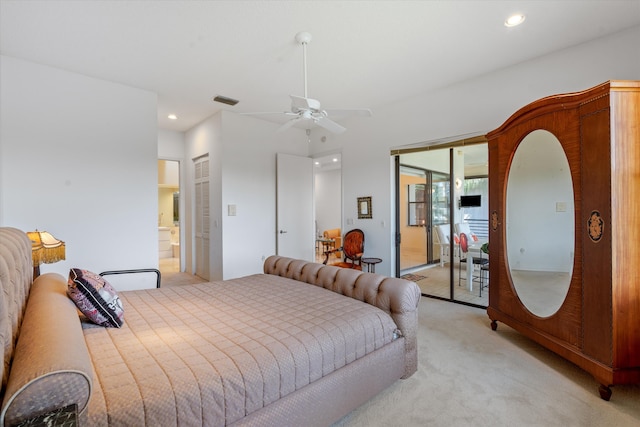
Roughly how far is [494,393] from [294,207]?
13.2 ft

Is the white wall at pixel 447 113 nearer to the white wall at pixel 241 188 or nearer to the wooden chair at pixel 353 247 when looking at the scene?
the wooden chair at pixel 353 247

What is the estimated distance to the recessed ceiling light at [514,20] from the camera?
2.49 meters

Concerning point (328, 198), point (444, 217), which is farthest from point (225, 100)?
point (328, 198)

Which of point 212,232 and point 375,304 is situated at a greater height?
point 212,232

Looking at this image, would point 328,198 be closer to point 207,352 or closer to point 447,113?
point 447,113

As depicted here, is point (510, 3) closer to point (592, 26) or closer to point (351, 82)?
point (592, 26)

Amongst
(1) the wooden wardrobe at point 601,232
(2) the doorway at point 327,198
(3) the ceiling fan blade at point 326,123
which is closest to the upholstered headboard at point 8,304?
(3) the ceiling fan blade at point 326,123

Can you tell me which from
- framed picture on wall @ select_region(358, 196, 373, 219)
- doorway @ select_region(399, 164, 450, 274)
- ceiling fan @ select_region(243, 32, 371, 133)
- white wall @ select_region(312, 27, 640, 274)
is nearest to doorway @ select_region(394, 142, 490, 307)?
doorway @ select_region(399, 164, 450, 274)

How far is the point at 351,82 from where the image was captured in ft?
12.4

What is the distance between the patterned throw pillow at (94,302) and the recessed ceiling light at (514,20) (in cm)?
372

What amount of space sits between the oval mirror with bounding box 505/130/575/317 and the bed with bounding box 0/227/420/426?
1277 mm

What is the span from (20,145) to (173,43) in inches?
80.0

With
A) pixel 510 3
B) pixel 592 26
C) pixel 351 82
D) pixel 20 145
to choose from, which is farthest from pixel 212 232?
pixel 592 26

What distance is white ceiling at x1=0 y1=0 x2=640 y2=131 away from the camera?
2.37m
